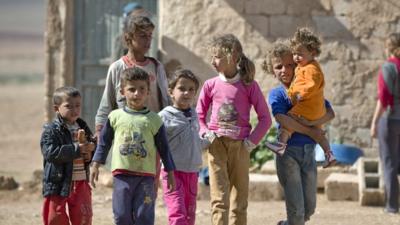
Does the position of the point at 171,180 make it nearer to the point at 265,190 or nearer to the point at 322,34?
the point at 265,190

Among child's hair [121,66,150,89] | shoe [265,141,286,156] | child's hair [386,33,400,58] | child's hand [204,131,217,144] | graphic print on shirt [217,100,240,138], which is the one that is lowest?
shoe [265,141,286,156]

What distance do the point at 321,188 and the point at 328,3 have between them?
6.73ft

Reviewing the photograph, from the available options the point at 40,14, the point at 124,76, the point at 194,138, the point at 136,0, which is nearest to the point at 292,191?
the point at 194,138

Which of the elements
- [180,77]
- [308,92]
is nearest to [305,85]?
[308,92]

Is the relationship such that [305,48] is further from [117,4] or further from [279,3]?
[117,4]

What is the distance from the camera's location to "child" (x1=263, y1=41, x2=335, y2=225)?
22.8ft

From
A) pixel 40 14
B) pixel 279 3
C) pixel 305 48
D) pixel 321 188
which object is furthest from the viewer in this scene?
pixel 40 14

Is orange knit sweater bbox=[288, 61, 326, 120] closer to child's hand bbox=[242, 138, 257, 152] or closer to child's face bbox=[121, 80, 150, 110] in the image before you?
child's hand bbox=[242, 138, 257, 152]

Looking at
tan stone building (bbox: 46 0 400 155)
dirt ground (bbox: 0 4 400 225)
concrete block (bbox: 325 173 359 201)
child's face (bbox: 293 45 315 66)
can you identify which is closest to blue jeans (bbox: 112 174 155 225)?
child's face (bbox: 293 45 315 66)

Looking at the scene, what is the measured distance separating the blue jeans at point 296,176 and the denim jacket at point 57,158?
54.9 inches

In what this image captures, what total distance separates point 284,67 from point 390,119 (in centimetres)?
238

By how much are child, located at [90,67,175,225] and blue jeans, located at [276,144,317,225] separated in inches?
32.5

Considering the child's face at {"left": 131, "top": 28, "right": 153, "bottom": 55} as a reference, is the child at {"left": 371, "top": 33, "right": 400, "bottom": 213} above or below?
below

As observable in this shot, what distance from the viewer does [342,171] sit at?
10711mm
